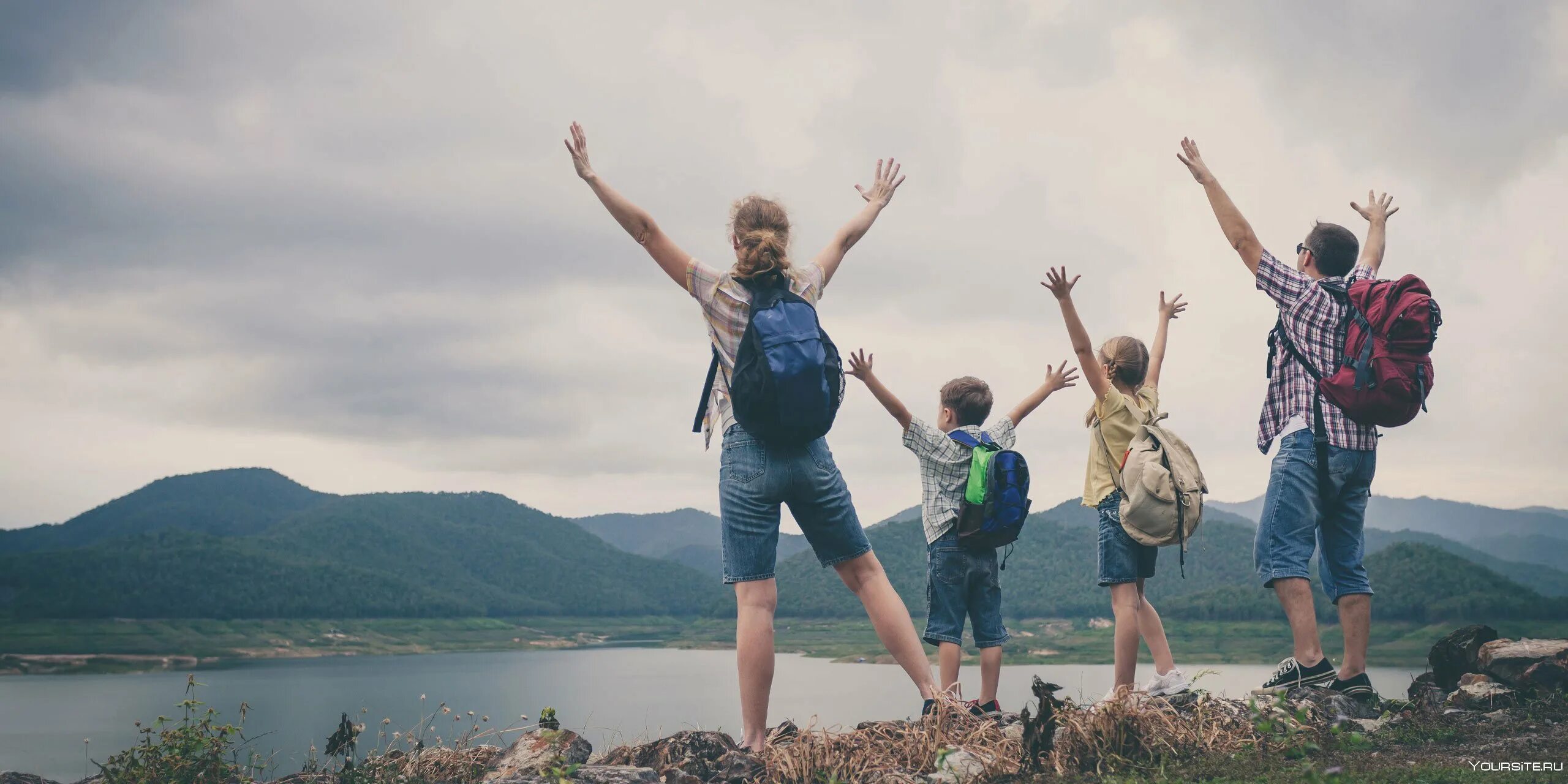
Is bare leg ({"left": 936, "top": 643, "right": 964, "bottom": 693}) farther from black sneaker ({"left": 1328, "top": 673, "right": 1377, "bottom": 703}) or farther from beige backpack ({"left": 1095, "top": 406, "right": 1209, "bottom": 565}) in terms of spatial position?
black sneaker ({"left": 1328, "top": 673, "right": 1377, "bottom": 703})

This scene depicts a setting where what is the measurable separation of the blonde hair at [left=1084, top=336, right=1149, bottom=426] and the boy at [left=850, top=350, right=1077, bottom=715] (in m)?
0.75

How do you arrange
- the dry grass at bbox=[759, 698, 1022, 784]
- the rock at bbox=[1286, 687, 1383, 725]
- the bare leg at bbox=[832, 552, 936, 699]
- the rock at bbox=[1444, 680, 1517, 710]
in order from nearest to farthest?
the dry grass at bbox=[759, 698, 1022, 784] < the bare leg at bbox=[832, 552, 936, 699] < the rock at bbox=[1286, 687, 1383, 725] < the rock at bbox=[1444, 680, 1517, 710]

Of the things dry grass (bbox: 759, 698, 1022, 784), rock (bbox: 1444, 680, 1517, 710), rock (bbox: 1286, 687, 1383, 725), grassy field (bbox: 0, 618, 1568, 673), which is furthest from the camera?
grassy field (bbox: 0, 618, 1568, 673)

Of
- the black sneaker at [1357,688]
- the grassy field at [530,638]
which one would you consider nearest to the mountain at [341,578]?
the grassy field at [530,638]

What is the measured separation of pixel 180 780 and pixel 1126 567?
468 centimetres

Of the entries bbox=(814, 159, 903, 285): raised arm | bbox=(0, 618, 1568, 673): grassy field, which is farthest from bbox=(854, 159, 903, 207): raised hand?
bbox=(0, 618, 1568, 673): grassy field

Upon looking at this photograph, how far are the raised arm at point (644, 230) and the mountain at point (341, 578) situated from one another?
13614cm

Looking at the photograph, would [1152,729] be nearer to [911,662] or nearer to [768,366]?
[911,662]

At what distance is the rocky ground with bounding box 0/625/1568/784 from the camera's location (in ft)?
13.3

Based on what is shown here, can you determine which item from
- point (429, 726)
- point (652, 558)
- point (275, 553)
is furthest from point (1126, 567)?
point (652, 558)

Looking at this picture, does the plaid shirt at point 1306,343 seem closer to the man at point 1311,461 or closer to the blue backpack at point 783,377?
the man at point 1311,461

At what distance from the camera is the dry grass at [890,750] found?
4.17 metres

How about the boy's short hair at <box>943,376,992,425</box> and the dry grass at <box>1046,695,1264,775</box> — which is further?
the boy's short hair at <box>943,376,992,425</box>

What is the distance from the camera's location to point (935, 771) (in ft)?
13.9
